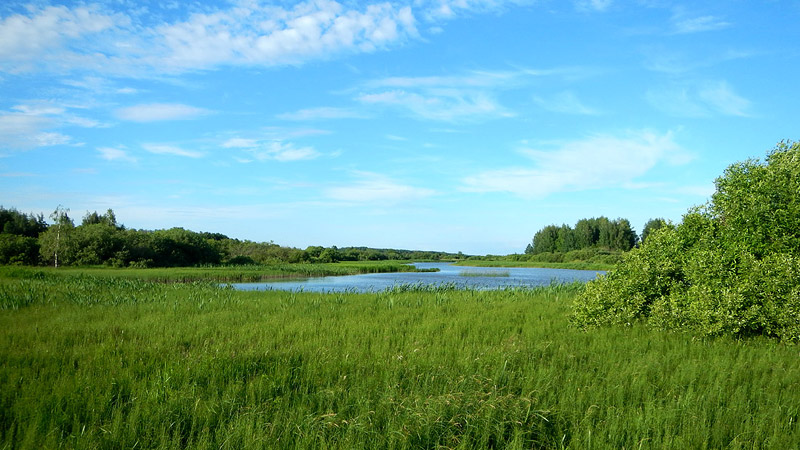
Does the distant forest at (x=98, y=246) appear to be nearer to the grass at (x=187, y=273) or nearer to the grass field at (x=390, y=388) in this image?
the grass at (x=187, y=273)

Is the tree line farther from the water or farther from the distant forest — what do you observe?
the distant forest

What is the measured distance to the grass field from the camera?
460 centimetres

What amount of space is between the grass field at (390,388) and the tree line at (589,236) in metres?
78.5

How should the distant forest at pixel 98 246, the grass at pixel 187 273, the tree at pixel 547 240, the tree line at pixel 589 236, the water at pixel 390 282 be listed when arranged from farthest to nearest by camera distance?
the tree at pixel 547 240 → the tree line at pixel 589 236 → the distant forest at pixel 98 246 → the grass at pixel 187 273 → the water at pixel 390 282

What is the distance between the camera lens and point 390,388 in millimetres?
5672

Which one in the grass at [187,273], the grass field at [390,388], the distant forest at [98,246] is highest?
the distant forest at [98,246]

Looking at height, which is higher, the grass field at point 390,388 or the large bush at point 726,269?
the large bush at point 726,269

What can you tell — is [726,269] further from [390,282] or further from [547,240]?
[547,240]

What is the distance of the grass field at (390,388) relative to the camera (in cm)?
460

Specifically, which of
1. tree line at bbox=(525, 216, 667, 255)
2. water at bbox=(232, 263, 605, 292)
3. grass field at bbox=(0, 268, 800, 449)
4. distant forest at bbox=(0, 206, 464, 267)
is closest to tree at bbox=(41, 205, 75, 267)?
distant forest at bbox=(0, 206, 464, 267)

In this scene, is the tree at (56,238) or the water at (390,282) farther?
the tree at (56,238)

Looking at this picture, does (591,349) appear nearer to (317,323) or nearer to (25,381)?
(317,323)

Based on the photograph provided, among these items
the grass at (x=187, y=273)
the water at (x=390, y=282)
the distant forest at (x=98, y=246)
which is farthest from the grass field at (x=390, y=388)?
the distant forest at (x=98, y=246)

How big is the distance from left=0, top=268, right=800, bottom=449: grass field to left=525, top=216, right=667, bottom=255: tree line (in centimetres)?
7853
